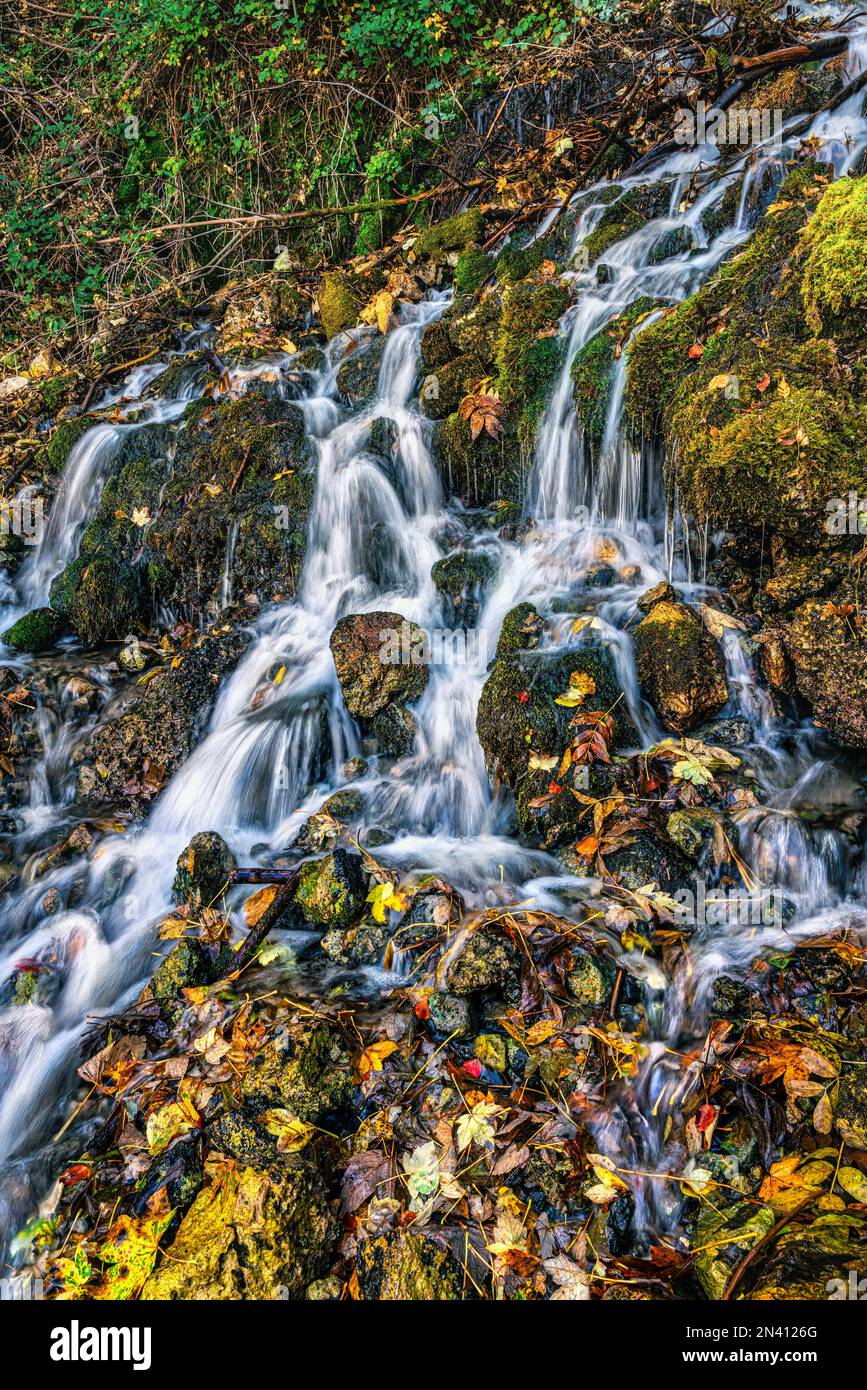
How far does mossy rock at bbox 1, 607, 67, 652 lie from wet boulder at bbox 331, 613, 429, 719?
3.20 m

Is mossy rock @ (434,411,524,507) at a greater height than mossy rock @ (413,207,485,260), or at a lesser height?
lesser

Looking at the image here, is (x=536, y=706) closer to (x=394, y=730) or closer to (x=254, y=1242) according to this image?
(x=394, y=730)

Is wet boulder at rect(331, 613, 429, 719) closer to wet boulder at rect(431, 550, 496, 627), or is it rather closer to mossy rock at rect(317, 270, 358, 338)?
wet boulder at rect(431, 550, 496, 627)

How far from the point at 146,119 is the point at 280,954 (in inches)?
500

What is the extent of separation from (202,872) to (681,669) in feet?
9.94

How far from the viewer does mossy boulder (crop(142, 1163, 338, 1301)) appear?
2477mm

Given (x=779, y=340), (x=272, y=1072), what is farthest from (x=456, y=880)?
(x=779, y=340)

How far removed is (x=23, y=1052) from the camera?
372cm

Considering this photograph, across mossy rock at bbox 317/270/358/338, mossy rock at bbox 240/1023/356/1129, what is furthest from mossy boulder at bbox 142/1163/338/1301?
mossy rock at bbox 317/270/358/338

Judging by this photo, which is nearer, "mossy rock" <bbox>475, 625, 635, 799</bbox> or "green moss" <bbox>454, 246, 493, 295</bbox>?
"mossy rock" <bbox>475, 625, 635, 799</bbox>

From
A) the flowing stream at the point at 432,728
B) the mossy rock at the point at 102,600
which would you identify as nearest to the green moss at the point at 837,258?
the flowing stream at the point at 432,728

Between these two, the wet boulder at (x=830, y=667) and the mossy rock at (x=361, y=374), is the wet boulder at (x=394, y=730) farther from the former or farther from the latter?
the mossy rock at (x=361, y=374)

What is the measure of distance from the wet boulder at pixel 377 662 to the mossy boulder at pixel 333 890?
5.06ft

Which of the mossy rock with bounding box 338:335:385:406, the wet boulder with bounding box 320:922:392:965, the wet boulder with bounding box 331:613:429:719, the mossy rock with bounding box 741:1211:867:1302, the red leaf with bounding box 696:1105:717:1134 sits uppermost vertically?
the mossy rock with bounding box 338:335:385:406
